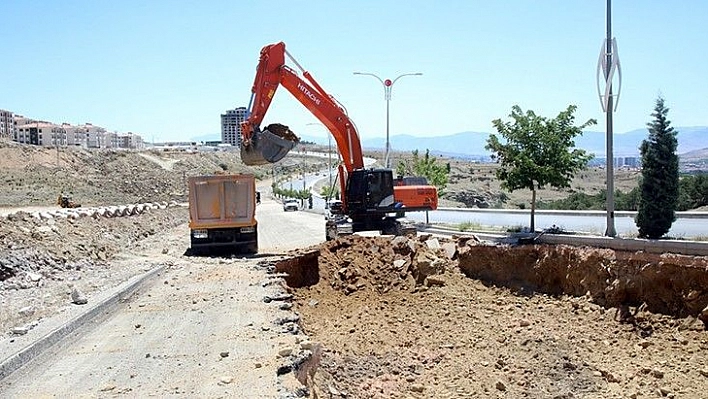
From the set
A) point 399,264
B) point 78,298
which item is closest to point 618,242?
point 399,264

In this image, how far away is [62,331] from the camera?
12.1 m

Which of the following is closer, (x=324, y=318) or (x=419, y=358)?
(x=419, y=358)

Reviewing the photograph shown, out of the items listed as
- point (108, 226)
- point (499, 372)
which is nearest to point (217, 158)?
point (108, 226)

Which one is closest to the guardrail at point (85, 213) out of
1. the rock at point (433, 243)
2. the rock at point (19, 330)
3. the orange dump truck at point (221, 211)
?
the orange dump truck at point (221, 211)

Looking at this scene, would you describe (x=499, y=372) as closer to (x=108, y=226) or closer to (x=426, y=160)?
(x=108, y=226)

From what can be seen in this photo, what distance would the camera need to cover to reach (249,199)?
2461cm

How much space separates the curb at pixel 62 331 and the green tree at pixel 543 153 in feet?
37.8

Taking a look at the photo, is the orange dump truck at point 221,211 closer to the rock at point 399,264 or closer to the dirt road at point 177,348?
the dirt road at point 177,348

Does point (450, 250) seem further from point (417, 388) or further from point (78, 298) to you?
point (78, 298)

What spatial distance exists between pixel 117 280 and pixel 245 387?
33.2 ft

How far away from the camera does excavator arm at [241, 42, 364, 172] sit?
2111 cm

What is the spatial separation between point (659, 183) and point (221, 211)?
13.8 meters

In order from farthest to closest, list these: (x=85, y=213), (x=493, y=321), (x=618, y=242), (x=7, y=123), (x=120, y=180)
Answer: (x=7, y=123) < (x=120, y=180) < (x=85, y=213) < (x=618, y=242) < (x=493, y=321)

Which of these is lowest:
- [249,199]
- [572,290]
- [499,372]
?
[499,372]
